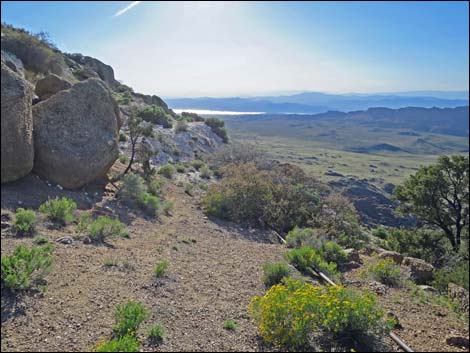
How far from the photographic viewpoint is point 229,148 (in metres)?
24.7

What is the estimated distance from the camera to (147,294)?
6293 mm

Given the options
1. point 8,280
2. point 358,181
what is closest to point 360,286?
point 8,280

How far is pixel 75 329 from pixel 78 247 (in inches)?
126

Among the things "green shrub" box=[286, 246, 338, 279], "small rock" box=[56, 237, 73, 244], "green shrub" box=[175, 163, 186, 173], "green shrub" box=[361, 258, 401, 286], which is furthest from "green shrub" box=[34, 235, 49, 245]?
"green shrub" box=[175, 163, 186, 173]

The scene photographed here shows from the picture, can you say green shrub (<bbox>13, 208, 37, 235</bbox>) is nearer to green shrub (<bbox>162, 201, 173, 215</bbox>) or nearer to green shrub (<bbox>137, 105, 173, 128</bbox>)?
green shrub (<bbox>162, 201, 173, 215</bbox>)

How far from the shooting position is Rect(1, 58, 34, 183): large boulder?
878cm

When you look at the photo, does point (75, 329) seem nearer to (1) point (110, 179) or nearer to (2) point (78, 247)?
(2) point (78, 247)

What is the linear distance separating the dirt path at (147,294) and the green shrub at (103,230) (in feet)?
0.89

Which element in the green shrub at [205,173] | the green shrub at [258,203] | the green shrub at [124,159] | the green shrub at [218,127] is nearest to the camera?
the green shrub at [258,203]

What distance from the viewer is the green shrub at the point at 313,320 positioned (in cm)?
473

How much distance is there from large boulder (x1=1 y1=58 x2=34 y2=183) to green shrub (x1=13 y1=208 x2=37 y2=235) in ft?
7.09

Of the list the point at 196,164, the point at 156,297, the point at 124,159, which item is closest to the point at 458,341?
the point at 156,297

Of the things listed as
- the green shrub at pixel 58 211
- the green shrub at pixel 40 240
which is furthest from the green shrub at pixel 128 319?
the green shrub at pixel 58 211

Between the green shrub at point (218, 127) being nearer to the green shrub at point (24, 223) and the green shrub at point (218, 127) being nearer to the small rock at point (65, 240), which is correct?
the small rock at point (65, 240)
